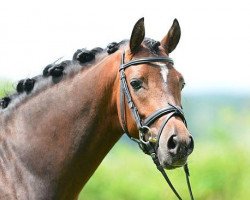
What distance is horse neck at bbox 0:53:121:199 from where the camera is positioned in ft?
24.8

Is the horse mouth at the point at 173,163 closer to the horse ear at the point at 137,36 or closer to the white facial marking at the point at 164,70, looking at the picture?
the white facial marking at the point at 164,70

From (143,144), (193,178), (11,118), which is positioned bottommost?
(193,178)

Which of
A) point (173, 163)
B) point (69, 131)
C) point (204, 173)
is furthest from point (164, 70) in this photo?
point (204, 173)

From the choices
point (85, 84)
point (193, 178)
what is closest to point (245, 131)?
point (193, 178)

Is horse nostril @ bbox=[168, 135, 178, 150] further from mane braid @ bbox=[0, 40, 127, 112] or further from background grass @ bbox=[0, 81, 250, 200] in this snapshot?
background grass @ bbox=[0, 81, 250, 200]

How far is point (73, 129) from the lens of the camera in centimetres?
761

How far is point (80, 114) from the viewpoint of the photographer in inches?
300

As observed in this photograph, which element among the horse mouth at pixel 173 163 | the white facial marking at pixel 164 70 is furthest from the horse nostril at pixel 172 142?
the white facial marking at pixel 164 70

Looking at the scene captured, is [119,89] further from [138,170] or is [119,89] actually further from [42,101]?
[138,170]

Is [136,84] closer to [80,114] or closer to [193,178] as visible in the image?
[80,114]

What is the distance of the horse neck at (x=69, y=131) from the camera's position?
755cm

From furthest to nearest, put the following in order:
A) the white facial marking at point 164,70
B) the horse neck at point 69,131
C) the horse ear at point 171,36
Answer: the horse ear at point 171,36 < the horse neck at point 69,131 < the white facial marking at point 164,70

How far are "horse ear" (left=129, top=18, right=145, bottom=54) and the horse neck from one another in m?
0.22

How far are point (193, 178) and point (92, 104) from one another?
1214 centimetres
